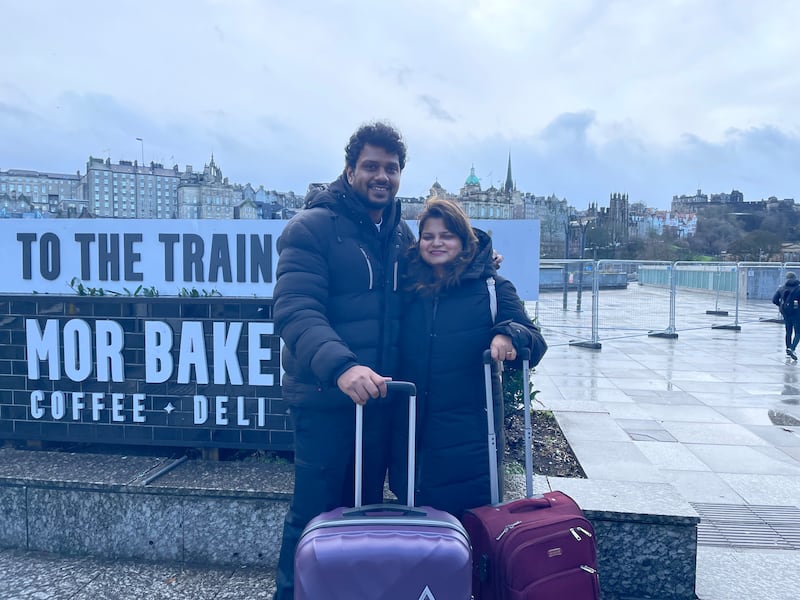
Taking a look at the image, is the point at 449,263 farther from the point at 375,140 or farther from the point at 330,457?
the point at 330,457

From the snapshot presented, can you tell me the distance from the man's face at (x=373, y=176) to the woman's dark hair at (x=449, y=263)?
7.0 inches

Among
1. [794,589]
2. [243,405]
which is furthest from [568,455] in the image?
[243,405]

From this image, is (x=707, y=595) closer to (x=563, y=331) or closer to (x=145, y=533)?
(x=145, y=533)

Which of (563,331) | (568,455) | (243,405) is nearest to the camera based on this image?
(243,405)

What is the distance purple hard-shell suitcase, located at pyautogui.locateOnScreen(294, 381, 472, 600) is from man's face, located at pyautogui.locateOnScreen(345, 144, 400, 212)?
1212mm

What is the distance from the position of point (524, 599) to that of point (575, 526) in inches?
11.3

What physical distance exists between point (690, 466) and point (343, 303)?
396 centimetres

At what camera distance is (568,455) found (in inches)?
164

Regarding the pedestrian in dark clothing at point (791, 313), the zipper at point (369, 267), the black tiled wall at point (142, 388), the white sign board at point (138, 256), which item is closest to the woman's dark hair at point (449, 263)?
the zipper at point (369, 267)

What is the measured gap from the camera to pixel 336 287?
2395 millimetres

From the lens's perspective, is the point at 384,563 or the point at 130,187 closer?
the point at 384,563

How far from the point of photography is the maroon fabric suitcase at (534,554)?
199 cm

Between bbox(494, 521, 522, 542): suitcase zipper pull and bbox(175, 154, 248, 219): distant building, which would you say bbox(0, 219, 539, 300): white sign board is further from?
bbox(175, 154, 248, 219): distant building

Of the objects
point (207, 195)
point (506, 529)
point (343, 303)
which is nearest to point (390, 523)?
point (506, 529)
